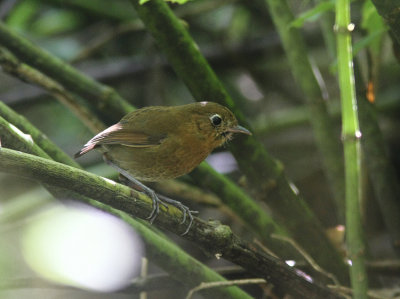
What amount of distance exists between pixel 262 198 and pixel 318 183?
125 centimetres

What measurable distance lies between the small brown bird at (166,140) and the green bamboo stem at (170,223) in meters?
0.09

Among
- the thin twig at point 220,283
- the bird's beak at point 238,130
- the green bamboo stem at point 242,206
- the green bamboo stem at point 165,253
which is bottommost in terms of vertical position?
the thin twig at point 220,283

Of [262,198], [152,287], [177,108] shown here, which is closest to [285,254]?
[262,198]

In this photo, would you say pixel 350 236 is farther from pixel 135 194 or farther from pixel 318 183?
pixel 318 183

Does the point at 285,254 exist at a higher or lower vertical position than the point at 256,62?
lower

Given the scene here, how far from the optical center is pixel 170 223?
1.59 m

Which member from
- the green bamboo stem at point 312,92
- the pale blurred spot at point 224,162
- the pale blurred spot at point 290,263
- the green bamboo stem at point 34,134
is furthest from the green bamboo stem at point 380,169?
the green bamboo stem at point 34,134

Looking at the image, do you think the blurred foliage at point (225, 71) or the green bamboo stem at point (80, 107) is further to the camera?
the blurred foliage at point (225, 71)

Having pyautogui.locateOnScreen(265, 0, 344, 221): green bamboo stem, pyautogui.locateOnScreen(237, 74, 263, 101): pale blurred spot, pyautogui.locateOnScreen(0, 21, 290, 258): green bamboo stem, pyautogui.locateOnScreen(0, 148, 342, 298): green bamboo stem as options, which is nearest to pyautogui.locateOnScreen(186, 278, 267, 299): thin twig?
pyautogui.locateOnScreen(0, 148, 342, 298): green bamboo stem

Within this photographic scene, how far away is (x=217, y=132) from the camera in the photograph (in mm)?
1896

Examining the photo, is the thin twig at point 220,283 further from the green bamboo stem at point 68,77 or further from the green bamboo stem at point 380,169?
→ the green bamboo stem at point 380,169

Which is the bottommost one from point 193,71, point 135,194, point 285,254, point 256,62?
point 135,194

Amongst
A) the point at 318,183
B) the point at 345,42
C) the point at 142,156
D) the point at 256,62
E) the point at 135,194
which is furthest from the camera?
the point at 256,62

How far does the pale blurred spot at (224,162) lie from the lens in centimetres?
257
